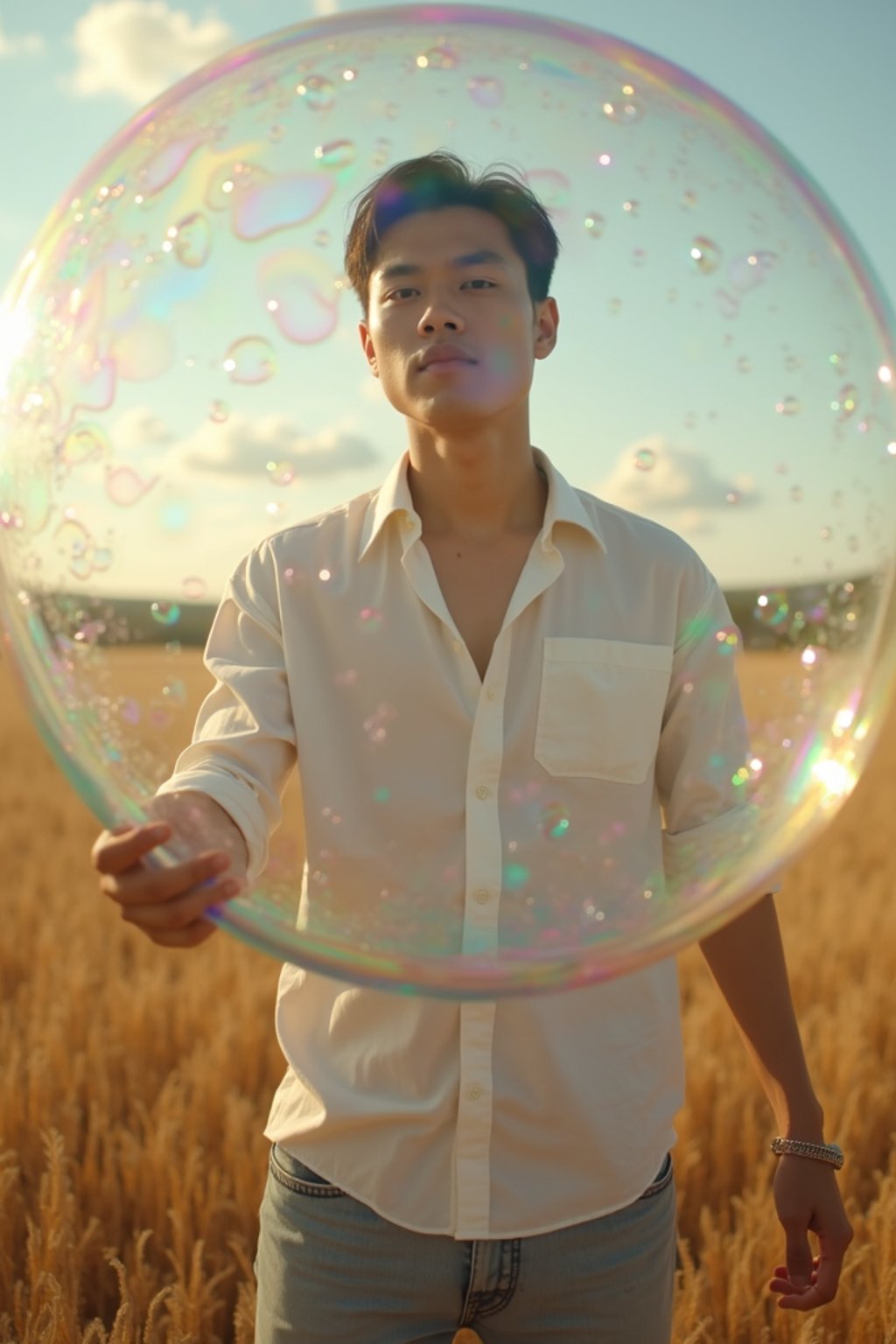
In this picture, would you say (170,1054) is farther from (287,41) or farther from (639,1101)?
(287,41)

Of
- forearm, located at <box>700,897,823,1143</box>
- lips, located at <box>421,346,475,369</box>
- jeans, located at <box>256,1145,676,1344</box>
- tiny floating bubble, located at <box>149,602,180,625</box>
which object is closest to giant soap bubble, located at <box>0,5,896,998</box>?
tiny floating bubble, located at <box>149,602,180,625</box>

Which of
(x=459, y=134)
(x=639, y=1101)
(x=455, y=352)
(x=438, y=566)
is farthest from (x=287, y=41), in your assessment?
(x=639, y=1101)

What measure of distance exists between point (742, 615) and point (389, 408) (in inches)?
23.1

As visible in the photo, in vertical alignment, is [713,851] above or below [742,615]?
below

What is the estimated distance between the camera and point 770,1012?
1.94 meters

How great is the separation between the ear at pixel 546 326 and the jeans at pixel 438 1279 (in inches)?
48.5

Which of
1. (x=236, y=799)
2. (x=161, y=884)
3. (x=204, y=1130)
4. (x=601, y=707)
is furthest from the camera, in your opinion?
(x=204, y=1130)

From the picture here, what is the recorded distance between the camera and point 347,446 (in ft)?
5.42

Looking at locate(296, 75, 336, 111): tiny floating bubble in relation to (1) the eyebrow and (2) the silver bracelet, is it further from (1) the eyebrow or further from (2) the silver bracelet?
(2) the silver bracelet

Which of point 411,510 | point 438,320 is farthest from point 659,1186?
point 438,320

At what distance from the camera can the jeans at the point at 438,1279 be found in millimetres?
1691


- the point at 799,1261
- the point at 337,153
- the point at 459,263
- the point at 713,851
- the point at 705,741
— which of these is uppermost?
the point at 337,153

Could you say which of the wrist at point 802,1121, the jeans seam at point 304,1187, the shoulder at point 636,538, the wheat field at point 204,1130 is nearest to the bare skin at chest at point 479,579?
the shoulder at point 636,538

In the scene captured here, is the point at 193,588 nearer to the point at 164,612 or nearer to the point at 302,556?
the point at 164,612
